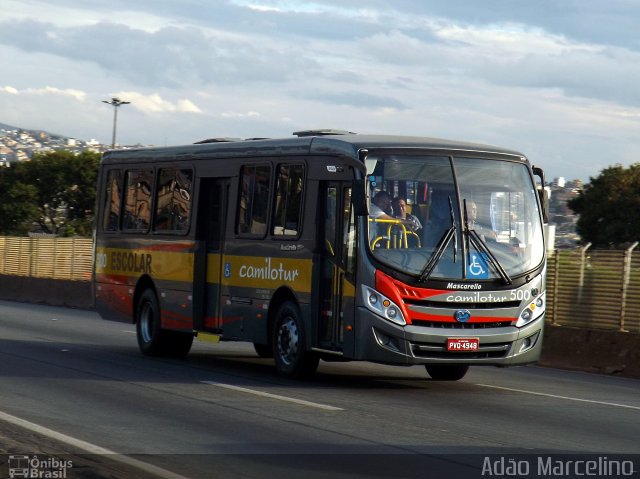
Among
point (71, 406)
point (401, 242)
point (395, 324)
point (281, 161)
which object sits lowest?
point (71, 406)

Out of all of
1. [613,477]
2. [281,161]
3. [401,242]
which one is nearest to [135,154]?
[281,161]

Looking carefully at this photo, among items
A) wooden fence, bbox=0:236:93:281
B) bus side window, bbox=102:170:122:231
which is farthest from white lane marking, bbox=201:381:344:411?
wooden fence, bbox=0:236:93:281

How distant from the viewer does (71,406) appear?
1235 centimetres

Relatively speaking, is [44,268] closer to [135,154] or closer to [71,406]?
[135,154]

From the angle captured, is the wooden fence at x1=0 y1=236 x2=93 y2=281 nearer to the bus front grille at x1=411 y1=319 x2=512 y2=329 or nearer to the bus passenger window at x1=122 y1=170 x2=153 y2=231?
the bus passenger window at x1=122 y1=170 x2=153 y2=231

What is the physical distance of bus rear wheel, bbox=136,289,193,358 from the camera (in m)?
18.7

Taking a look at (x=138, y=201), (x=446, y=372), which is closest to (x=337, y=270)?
(x=446, y=372)

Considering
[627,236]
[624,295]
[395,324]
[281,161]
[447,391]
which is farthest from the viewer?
[627,236]

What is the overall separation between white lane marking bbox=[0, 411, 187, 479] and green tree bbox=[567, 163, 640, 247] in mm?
46870

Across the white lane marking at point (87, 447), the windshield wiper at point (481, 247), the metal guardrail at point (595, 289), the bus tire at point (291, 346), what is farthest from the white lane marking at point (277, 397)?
the metal guardrail at point (595, 289)

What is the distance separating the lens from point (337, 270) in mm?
14344

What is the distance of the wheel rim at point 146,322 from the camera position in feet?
62.2

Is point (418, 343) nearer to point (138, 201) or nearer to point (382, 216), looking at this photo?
point (382, 216)

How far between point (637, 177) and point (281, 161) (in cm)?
4764
